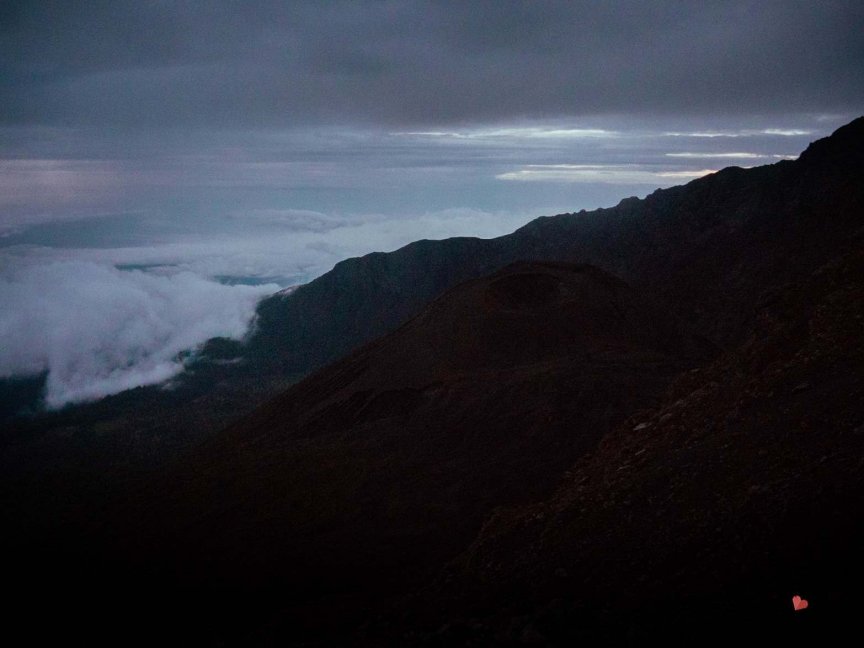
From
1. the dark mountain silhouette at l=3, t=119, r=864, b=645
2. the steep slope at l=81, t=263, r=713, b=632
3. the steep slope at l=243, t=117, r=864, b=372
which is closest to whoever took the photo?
the dark mountain silhouette at l=3, t=119, r=864, b=645

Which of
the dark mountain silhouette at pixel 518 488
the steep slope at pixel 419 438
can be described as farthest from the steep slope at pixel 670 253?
the steep slope at pixel 419 438

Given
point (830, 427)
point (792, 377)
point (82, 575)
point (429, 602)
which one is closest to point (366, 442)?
point (82, 575)

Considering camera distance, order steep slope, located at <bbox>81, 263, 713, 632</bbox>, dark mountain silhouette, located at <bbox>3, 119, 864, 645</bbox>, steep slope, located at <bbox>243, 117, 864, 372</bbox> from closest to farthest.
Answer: dark mountain silhouette, located at <bbox>3, 119, 864, 645</bbox>, steep slope, located at <bbox>81, 263, 713, 632</bbox>, steep slope, located at <bbox>243, 117, 864, 372</bbox>

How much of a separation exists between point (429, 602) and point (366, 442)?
79.3ft

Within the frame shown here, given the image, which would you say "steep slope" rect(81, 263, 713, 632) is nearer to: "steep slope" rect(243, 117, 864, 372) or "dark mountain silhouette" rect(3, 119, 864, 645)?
"dark mountain silhouette" rect(3, 119, 864, 645)

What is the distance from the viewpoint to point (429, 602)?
54.9ft

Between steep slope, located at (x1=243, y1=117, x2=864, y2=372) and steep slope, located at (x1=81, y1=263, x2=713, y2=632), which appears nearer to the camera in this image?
steep slope, located at (x1=81, y1=263, x2=713, y2=632)

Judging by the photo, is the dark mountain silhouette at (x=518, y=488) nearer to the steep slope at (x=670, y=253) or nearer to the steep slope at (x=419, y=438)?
the steep slope at (x=419, y=438)

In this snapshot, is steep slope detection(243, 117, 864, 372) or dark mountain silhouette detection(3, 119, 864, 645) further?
steep slope detection(243, 117, 864, 372)

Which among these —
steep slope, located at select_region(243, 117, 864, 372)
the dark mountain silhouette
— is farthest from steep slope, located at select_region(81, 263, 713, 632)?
steep slope, located at select_region(243, 117, 864, 372)

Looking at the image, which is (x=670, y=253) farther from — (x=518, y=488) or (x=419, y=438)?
(x=518, y=488)

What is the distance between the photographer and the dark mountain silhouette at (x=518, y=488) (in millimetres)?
12266

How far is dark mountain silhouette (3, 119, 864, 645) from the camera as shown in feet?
40.2

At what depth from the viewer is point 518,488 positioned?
30000 millimetres
